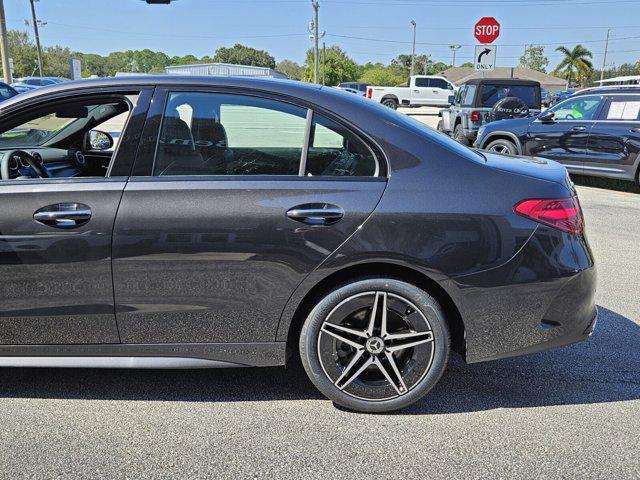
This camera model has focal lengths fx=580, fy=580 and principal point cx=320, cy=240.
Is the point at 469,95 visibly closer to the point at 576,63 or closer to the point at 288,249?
the point at 288,249

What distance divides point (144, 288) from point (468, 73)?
9587 cm

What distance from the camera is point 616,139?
32.0ft

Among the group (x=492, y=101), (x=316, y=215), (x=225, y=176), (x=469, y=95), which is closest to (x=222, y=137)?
(x=225, y=176)

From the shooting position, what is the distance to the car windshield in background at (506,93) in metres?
14.5

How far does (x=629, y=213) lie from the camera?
8.38m

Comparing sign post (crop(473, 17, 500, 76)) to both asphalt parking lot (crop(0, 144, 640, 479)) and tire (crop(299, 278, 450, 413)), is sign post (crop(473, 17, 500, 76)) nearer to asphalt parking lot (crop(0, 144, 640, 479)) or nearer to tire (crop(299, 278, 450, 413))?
asphalt parking lot (crop(0, 144, 640, 479))

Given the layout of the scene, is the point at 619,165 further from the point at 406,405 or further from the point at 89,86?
the point at 89,86

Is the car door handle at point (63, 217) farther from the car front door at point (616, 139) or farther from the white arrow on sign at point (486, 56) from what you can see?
the white arrow on sign at point (486, 56)

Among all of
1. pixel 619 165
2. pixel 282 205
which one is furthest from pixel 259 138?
pixel 619 165

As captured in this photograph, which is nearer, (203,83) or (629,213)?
(203,83)

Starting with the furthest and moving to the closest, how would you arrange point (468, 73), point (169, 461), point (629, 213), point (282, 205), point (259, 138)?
1. point (468, 73)
2. point (629, 213)
3. point (259, 138)
4. point (282, 205)
5. point (169, 461)

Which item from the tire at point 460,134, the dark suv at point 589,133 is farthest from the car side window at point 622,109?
the tire at point 460,134

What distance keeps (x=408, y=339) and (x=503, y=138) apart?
9.21m

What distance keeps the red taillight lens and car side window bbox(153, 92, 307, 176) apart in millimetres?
1174
